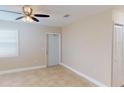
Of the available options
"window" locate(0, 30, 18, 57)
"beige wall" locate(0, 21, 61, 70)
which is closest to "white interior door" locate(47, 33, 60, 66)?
"beige wall" locate(0, 21, 61, 70)

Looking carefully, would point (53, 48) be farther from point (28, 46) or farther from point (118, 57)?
point (118, 57)

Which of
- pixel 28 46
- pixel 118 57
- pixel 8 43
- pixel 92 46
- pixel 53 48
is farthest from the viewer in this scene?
pixel 53 48

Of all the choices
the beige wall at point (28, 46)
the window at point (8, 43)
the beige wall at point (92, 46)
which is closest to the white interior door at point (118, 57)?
the beige wall at point (92, 46)

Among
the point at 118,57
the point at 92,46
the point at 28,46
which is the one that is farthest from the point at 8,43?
the point at 118,57

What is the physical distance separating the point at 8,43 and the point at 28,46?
851 mm

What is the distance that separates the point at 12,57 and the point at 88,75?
10.6 feet

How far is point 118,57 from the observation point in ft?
10.9

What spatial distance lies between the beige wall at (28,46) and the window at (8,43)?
0.17 meters

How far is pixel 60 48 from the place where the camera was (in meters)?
A: 6.15

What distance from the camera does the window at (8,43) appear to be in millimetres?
4605
